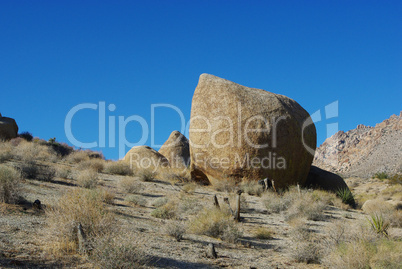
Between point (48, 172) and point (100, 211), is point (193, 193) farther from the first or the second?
point (100, 211)

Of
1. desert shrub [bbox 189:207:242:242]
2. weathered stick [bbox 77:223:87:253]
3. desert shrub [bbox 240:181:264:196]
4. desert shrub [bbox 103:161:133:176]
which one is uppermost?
desert shrub [bbox 103:161:133:176]

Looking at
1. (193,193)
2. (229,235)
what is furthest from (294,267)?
(193,193)

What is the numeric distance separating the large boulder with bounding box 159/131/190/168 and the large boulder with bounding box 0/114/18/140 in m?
10.5

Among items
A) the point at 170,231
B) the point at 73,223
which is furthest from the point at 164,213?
the point at 73,223

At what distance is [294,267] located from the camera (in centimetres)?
629

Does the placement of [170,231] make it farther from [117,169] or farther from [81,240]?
[117,169]

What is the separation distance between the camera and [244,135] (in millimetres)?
14008

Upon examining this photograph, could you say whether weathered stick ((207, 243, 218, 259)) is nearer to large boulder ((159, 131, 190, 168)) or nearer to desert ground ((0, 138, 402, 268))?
desert ground ((0, 138, 402, 268))

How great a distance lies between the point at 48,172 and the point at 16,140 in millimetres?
12306

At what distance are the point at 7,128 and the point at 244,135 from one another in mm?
18721

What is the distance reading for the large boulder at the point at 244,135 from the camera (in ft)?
46.1

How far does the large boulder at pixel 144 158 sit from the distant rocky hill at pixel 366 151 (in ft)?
97.8

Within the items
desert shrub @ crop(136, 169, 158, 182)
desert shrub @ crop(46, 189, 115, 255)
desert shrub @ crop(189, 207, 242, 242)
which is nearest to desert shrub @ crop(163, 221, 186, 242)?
desert shrub @ crop(189, 207, 242, 242)

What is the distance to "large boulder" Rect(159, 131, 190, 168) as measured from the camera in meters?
25.3
